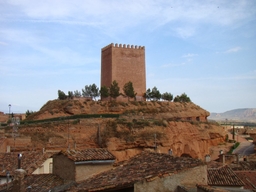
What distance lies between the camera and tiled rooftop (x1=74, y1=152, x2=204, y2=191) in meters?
6.93

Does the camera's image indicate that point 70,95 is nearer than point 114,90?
No

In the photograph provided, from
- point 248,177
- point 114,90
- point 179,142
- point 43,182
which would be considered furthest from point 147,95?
point 43,182

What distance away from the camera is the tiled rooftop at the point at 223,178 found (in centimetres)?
1142

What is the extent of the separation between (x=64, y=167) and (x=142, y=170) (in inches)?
149

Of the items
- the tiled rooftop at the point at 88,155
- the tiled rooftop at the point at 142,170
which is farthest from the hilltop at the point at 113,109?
the tiled rooftop at the point at 142,170

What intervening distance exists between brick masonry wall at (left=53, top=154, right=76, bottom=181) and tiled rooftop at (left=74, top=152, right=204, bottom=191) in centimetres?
205

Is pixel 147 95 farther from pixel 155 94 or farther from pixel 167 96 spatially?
pixel 167 96

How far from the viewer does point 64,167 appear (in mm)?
10766

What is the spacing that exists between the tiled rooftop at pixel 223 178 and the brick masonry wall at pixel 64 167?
172 inches

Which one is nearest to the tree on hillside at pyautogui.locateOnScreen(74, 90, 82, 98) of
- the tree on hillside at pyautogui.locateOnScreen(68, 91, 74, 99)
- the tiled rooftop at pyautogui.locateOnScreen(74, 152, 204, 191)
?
the tree on hillside at pyautogui.locateOnScreen(68, 91, 74, 99)

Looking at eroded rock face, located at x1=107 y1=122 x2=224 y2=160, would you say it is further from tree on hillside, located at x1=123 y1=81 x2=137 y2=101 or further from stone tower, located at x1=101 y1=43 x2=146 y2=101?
stone tower, located at x1=101 y1=43 x2=146 y2=101

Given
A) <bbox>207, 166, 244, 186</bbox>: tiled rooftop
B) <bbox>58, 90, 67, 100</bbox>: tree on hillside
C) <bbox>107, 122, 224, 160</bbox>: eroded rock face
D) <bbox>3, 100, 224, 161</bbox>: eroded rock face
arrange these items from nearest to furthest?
<bbox>207, 166, 244, 186</bbox>: tiled rooftop, <bbox>3, 100, 224, 161</bbox>: eroded rock face, <bbox>107, 122, 224, 160</bbox>: eroded rock face, <bbox>58, 90, 67, 100</bbox>: tree on hillside

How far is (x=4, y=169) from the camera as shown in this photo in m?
16.5

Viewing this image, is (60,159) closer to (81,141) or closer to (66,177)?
(66,177)
